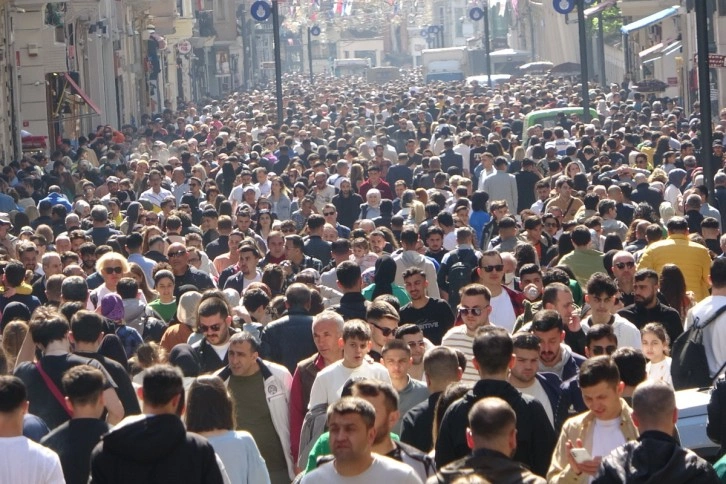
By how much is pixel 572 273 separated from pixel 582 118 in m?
20.2

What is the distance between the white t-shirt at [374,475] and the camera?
232 inches

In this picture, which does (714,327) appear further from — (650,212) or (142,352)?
(650,212)

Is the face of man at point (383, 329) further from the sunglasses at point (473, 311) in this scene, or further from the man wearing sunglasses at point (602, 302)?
the man wearing sunglasses at point (602, 302)

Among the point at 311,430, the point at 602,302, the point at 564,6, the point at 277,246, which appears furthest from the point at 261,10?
the point at 311,430

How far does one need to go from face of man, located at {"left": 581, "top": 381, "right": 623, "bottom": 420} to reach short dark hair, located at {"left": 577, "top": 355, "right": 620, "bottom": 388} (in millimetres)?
15

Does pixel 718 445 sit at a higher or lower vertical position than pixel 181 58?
lower

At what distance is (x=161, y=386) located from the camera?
630cm

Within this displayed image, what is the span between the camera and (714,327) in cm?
909

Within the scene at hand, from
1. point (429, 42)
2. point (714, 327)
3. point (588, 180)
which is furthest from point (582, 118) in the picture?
point (429, 42)

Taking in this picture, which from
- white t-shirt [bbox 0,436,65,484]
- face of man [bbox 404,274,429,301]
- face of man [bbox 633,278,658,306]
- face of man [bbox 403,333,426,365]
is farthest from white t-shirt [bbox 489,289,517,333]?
white t-shirt [bbox 0,436,65,484]

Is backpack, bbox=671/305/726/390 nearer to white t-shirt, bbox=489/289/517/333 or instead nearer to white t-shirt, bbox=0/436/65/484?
white t-shirt, bbox=489/289/517/333

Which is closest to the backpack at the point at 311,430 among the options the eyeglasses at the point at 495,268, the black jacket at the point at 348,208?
the eyeglasses at the point at 495,268

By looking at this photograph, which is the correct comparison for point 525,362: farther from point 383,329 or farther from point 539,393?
point 383,329

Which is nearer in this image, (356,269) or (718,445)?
(718,445)
